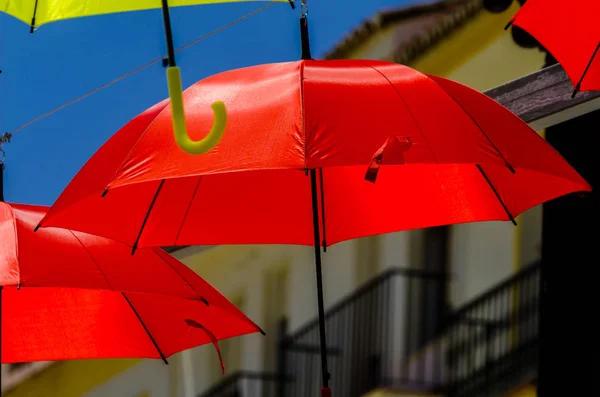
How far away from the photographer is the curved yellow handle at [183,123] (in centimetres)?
273

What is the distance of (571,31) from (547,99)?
3.18 ft

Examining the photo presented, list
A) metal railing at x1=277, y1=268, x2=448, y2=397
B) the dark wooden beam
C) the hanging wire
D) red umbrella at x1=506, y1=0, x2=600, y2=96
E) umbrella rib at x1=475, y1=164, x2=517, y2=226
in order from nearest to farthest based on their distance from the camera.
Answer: red umbrella at x1=506, y1=0, x2=600, y2=96 → umbrella rib at x1=475, y1=164, x2=517, y2=226 → the dark wooden beam → the hanging wire → metal railing at x1=277, y1=268, x2=448, y2=397

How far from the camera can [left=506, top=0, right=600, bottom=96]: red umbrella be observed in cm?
330

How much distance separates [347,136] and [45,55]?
262cm

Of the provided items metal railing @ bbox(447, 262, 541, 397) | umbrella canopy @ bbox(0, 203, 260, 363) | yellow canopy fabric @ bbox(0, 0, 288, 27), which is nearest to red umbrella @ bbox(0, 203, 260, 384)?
umbrella canopy @ bbox(0, 203, 260, 363)

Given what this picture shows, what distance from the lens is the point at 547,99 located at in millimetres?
Answer: 4363

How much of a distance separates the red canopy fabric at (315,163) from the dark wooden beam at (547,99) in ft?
2.34

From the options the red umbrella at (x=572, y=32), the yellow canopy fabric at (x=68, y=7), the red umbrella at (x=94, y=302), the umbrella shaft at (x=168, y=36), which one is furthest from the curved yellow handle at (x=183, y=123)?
the yellow canopy fabric at (x=68, y=7)

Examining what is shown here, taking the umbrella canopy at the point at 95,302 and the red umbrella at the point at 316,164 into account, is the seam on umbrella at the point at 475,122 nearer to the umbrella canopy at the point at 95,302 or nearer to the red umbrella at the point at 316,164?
the red umbrella at the point at 316,164

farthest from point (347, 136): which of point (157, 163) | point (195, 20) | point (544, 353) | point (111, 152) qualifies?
point (195, 20)

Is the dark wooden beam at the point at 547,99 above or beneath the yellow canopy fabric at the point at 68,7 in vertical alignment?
beneath

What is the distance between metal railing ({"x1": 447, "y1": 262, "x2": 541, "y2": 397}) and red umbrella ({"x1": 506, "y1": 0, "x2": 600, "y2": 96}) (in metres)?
1.92

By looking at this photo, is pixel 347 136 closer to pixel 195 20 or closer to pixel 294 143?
pixel 294 143

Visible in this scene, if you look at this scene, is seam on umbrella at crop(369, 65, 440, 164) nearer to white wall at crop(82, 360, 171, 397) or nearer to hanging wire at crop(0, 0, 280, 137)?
hanging wire at crop(0, 0, 280, 137)
